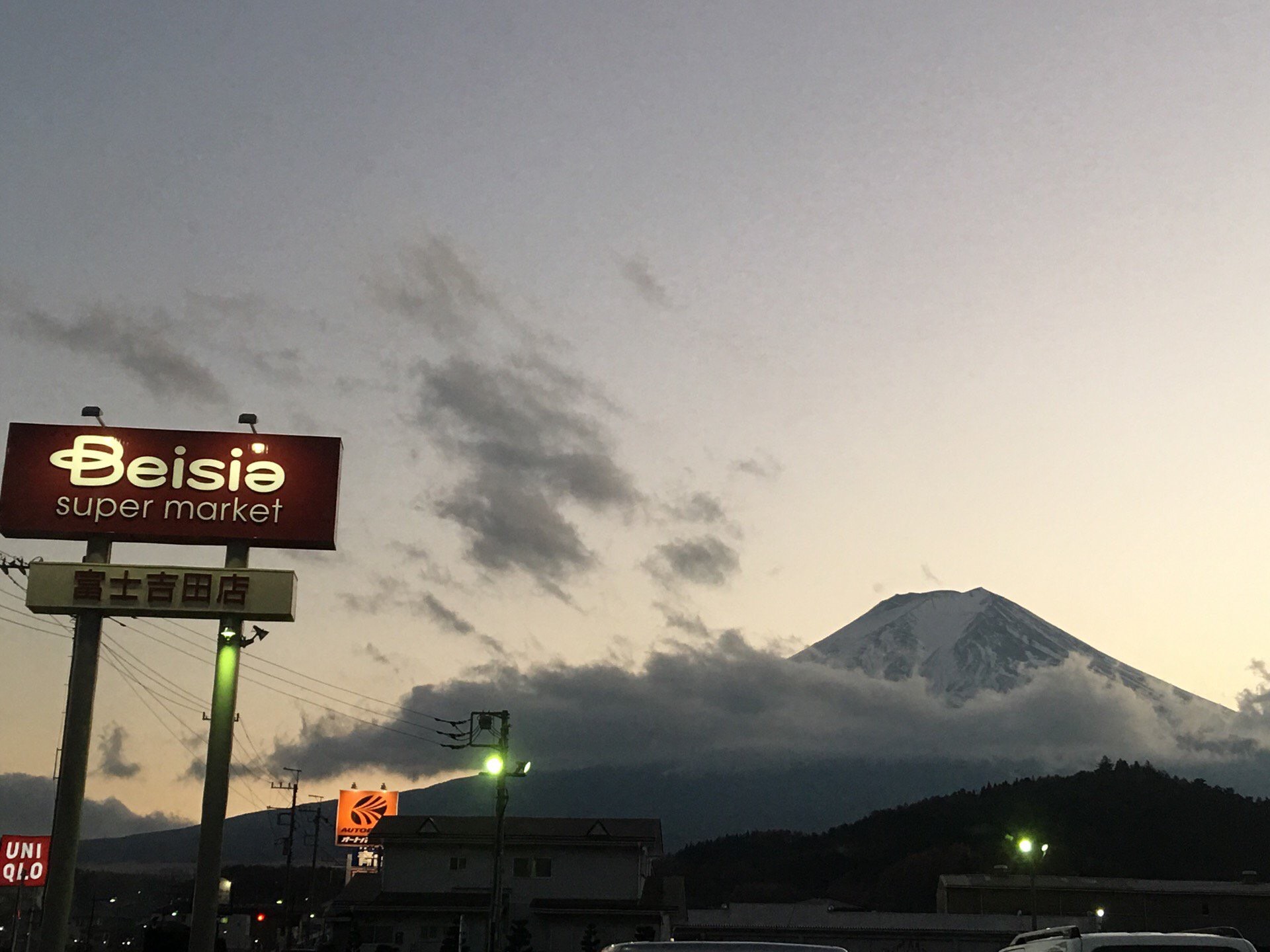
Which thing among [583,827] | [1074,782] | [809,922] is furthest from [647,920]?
[1074,782]

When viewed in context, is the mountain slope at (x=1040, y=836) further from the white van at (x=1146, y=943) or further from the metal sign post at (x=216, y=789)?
the white van at (x=1146, y=943)

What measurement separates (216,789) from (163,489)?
728 cm

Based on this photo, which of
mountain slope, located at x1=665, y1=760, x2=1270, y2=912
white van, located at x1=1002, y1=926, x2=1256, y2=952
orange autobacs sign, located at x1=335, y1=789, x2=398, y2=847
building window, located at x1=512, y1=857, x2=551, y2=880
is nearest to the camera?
white van, located at x1=1002, y1=926, x2=1256, y2=952

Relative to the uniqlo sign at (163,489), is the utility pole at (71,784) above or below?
below

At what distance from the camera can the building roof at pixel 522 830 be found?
7019 centimetres

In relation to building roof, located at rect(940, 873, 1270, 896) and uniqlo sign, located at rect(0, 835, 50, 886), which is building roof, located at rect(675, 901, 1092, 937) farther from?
uniqlo sign, located at rect(0, 835, 50, 886)

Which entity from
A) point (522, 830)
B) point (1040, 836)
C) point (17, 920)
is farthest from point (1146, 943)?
point (1040, 836)

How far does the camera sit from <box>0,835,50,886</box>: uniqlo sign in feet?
249

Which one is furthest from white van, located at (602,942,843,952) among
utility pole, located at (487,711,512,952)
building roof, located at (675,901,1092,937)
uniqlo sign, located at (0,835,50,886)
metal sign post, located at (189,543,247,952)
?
uniqlo sign, located at (0,835,50,886)

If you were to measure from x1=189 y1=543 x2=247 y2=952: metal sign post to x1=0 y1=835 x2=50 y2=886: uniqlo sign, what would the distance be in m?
52.0

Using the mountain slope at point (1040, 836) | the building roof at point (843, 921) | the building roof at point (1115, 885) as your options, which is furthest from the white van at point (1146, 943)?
the mountain slope at point (1040, 836)

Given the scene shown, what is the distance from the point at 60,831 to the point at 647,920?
137 feet

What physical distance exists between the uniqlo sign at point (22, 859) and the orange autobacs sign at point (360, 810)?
135 feet

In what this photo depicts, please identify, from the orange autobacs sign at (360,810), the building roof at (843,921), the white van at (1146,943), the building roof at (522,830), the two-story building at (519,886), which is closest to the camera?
the white van at (1146,943)
